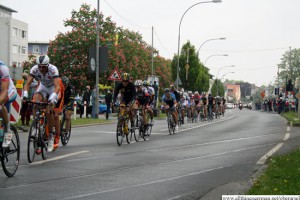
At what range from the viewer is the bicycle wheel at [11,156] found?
26.5 ft

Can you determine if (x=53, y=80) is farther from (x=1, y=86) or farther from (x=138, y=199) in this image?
(x=138, y=199)

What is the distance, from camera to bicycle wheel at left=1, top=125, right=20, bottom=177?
8.06m

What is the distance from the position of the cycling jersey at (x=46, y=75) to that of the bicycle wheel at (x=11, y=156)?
8.30ft

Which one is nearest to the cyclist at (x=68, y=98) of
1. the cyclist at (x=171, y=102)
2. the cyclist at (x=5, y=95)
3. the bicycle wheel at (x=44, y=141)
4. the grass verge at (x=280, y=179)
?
the bicycle wheel at (x=44, y=141)

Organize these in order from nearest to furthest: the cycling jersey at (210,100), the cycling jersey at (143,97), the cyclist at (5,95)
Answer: the cyclist at (5,95)
the cycling jersey at (143,97)
the cycling jersey at (210,100)

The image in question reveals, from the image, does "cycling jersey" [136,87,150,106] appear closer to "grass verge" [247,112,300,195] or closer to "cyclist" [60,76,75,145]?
"cyclist" [60,76,75,145]

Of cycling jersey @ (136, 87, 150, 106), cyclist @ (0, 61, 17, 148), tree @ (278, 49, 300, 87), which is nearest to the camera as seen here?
cyclist @ (0, 61, 17, 148)

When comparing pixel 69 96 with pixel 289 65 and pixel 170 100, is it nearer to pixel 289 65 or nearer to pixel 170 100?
pixel 170 100

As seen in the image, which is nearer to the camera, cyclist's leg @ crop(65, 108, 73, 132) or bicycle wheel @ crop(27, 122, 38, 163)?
bicycle wheel @ crop(27, 122, 38, 163)

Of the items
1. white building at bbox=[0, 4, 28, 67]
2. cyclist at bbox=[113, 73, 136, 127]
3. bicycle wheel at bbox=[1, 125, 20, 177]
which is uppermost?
white building at bbox=[0, 4, 28, 67]

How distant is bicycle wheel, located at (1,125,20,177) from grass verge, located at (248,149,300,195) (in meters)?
3.44

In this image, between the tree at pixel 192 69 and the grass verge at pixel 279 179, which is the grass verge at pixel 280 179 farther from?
the tree at pixel 192 69

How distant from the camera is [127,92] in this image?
47.4ft

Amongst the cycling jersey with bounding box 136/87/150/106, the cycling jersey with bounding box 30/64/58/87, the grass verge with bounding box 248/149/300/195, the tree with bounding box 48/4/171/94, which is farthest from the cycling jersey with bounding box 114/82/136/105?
the tree with bounding box 48/4/171/94
